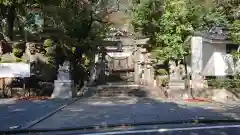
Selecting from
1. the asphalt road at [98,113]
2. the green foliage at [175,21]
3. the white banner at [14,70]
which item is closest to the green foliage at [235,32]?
the green foliage at [175,21]

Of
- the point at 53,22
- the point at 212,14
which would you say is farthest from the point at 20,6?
the point at 212,14

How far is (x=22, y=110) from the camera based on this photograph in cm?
1472

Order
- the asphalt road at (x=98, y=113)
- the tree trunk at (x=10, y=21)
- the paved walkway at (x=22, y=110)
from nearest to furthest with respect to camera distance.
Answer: the paved walkway at (x=22, y=110) → the asphalt road at (x=98, y=113) → the tree trunk at (x=10, y=21)

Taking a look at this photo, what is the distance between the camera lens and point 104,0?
23328mm

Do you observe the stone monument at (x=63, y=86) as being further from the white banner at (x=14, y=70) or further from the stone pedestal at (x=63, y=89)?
the white banner at (x=14, y=70)

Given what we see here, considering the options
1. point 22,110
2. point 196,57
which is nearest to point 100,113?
point 22,110

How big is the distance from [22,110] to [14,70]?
5101mm

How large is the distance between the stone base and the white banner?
1595 millimetres

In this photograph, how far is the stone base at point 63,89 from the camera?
19.3 meters

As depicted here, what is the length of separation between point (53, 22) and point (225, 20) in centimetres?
1008

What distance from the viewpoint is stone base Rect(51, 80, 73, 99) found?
19.3 meters

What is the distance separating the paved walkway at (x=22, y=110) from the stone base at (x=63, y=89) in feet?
4.05

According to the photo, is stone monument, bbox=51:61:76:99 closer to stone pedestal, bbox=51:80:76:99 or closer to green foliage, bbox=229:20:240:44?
stone pedestal, bbox=51:80:76:99

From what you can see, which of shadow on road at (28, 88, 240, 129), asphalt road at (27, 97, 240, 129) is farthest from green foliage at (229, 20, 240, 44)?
shadow on road at (28, 88, 240, 129)
